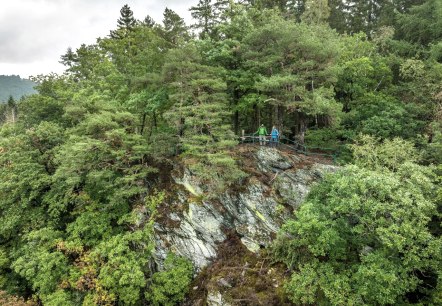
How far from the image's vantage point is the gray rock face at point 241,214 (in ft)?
48.3

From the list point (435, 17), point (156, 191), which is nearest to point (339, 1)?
point (435, 17)

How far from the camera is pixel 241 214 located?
49.7 ft

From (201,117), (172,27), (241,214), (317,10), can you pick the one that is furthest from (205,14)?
(241,214)

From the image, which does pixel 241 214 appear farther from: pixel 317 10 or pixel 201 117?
pixel 317 10

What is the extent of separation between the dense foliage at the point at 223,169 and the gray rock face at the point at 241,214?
81 cm

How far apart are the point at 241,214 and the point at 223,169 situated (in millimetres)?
2831

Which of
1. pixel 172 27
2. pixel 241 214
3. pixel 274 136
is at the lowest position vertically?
pixel 241 214

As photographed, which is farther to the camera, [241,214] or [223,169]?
[241,214]

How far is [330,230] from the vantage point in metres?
10.9

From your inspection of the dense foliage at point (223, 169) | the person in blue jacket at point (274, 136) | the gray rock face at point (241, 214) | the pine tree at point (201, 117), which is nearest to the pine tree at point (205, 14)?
the dense foliage at point (223, 169)

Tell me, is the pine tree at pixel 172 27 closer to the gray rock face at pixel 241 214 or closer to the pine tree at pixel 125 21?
the pine tree at pixel 125 21

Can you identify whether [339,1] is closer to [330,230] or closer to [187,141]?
[187,141]

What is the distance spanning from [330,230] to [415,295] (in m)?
4.60

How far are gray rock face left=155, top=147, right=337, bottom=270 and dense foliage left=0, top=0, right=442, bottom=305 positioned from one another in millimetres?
813
